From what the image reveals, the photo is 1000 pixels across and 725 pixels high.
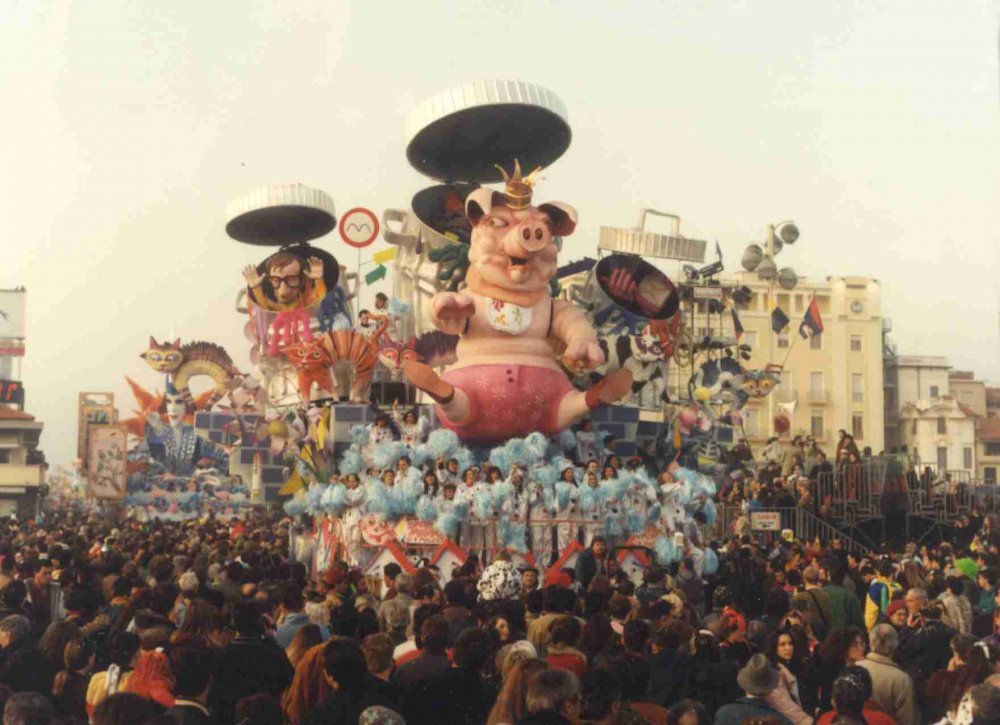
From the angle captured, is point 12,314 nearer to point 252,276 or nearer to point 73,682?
point 252,276

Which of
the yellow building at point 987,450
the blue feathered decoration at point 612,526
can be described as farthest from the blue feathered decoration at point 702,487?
the yellow building at point 987,450

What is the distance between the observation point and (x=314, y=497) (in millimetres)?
21938

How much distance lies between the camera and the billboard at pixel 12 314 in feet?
218

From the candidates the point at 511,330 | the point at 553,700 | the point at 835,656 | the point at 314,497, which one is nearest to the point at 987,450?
the point at 511,330

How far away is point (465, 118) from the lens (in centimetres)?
2592

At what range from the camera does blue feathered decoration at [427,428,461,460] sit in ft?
66.8

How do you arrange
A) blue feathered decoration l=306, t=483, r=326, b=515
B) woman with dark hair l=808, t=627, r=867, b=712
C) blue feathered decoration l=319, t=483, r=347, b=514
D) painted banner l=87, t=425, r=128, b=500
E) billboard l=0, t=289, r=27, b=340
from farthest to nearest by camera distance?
billboard l=0, t=289, r=27, b=340 → painted banner l=87, t=425, r=128, b=500 → blue feathered decoration l=306, t=483, r=326, b=515 → blue feathered decoration l=319, t=483, r=347, b=514 → woman with dark hair l=808, t=627, r=867, b=712

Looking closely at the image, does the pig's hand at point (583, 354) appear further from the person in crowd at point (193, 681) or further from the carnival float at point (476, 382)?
the person in crowd at point (193, 681)

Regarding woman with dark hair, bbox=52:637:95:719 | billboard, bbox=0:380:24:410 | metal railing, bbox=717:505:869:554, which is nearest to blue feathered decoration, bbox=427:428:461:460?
metal railing, bbox=717:505:869:554

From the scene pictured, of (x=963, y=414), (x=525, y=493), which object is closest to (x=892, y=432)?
(x=963, y=414)

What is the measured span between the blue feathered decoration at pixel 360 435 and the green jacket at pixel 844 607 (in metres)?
11.8

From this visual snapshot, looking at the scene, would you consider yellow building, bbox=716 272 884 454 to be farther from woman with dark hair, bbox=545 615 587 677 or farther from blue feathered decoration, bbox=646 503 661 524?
woman with dark hair, bbox=545 615 587 677

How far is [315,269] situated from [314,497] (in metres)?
10.3

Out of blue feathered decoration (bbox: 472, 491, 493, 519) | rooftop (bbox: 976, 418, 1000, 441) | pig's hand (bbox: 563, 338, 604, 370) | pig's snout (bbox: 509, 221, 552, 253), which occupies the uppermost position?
pig's snout (bbox: 509, 221, 552, 253)
